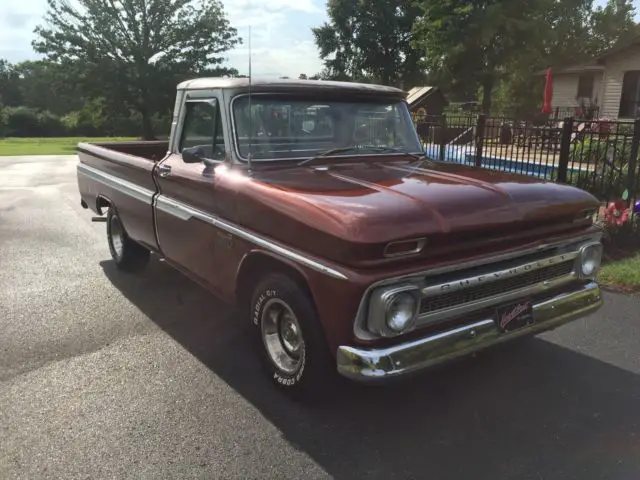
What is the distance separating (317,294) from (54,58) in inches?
1356

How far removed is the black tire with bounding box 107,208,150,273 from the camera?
5.69m

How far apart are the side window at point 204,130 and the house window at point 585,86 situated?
3033 cm

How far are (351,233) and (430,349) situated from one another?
2.40ft

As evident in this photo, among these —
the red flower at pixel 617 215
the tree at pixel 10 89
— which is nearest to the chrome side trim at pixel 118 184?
the red flower at pixel 617 215

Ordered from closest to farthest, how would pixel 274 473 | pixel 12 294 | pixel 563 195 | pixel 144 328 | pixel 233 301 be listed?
pixel 274 473 < pixel 563 195 < pixel 233 301 < pixel 144 328 < pixel 12 294

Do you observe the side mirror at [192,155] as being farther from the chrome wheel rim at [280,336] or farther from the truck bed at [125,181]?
the chrome wheel rim at [280,336]

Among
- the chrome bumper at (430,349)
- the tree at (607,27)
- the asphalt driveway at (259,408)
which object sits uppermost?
the tree at (607,27)

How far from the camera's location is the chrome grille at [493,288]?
2.89m

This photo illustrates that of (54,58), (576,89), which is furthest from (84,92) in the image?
(576,89)

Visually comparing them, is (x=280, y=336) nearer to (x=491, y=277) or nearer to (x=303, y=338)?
(x=303, y=338)

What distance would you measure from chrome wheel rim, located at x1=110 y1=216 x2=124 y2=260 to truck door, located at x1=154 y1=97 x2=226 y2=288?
52.9 inches

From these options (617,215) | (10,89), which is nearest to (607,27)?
(617,215)

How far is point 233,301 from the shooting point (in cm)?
373

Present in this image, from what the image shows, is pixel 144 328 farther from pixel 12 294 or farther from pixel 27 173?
pixel 27 173
